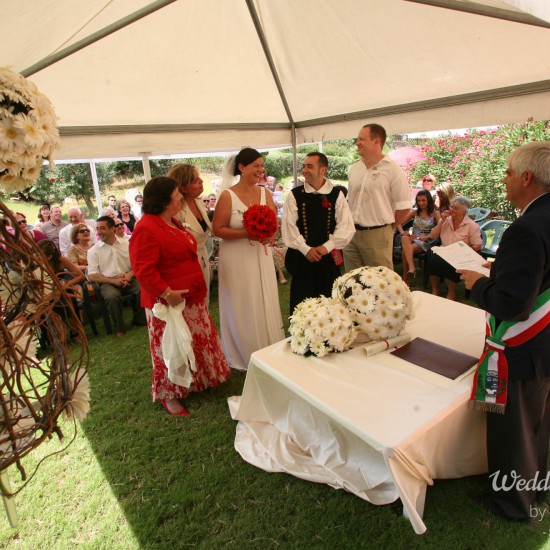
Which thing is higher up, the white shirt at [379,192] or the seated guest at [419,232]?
the white shirt at [379,192]

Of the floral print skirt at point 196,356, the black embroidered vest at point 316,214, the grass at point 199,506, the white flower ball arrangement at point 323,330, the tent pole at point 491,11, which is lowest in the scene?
the grass at point 199,506

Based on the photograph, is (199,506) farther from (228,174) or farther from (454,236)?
(454,236)

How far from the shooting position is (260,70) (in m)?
4.68

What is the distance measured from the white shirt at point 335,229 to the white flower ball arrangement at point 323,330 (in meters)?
1.53

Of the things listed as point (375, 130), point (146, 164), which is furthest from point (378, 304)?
point (146, 164)

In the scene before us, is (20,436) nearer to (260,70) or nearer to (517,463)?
(517,463)

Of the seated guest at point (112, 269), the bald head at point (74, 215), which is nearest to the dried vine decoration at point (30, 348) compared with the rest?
the seated guest at point (112, 269)

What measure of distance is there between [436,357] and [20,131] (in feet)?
6.91

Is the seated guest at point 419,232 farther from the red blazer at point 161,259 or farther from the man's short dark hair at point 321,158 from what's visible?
the red blazer at point 161,259

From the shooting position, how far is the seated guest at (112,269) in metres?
5.17

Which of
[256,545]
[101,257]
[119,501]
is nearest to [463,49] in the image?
[256,545]

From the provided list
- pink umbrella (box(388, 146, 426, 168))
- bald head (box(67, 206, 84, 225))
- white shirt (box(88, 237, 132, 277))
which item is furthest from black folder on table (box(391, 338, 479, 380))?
pink umbrella (box(388, 146, 426, 168))

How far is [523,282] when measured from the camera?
1604 mm

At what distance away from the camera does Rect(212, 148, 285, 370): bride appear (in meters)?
3.41
